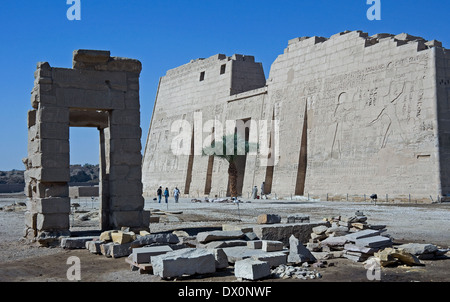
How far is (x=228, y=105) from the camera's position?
1265 inches

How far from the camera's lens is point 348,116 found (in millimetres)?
23922

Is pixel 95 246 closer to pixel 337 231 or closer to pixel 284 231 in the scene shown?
pixel 284 231

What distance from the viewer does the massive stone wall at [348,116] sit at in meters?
20.6

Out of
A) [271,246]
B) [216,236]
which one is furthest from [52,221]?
[271,246]

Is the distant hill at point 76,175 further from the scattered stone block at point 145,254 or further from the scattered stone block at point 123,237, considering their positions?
the scattered stone block at point 145,254

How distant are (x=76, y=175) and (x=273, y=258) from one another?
65237 millimetres

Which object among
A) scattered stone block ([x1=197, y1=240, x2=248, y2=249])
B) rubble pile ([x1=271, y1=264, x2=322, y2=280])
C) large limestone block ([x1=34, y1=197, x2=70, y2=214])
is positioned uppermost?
large limestone block ([x1=34, y1=197, x2=70, y2=214])

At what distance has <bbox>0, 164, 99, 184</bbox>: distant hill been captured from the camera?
63375 mm

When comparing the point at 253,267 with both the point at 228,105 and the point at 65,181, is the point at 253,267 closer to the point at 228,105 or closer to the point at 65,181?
the point at 65,181

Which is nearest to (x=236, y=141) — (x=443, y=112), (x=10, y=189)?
(x=443, y=112)

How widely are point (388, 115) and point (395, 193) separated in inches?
127

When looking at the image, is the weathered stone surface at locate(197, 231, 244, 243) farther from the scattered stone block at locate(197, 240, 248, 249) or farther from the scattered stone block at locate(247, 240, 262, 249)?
the scattered stone block at locate(247, 240, 262, 249)

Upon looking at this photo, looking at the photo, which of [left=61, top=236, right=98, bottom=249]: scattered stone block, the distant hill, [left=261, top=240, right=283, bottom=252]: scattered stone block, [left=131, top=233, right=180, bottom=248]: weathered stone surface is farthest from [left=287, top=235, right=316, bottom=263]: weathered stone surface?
the distant hill

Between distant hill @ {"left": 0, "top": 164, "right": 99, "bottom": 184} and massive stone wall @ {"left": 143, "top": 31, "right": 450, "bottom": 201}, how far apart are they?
37.6m
